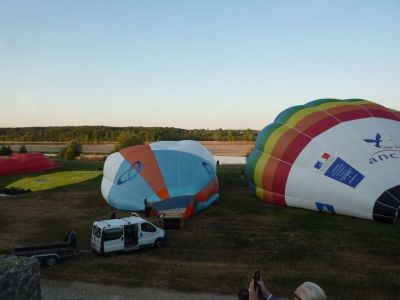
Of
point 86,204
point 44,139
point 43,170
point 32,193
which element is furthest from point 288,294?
point 44,139

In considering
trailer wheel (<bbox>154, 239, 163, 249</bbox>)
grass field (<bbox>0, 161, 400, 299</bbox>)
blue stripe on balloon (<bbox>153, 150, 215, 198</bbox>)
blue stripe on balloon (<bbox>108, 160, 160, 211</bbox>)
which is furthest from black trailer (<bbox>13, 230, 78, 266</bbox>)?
blue stripe on balloon (<bbox>153, 150, 215, 198</bbox>)

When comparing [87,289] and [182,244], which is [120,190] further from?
[87,289]

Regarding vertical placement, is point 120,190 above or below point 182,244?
above

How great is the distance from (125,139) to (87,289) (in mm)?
44716

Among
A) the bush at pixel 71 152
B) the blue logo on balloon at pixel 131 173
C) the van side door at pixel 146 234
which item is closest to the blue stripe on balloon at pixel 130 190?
the blue logo on balloon at pixel 131 173

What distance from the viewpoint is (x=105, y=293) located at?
11070 mm

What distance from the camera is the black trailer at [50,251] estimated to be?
42.9 ft

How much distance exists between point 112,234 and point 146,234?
47.8 inches

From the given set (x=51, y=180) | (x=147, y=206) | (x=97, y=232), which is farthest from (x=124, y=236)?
(x=51, y=180)

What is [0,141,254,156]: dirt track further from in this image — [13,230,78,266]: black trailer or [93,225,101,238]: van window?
[13,230,78,266]: black trailer

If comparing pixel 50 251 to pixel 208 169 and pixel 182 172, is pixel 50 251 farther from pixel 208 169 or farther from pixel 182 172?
pixel 208 169

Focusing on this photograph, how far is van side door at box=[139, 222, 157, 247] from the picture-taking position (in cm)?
1437

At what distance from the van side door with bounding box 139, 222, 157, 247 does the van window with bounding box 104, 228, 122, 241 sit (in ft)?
2.56

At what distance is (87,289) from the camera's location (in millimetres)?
11336
